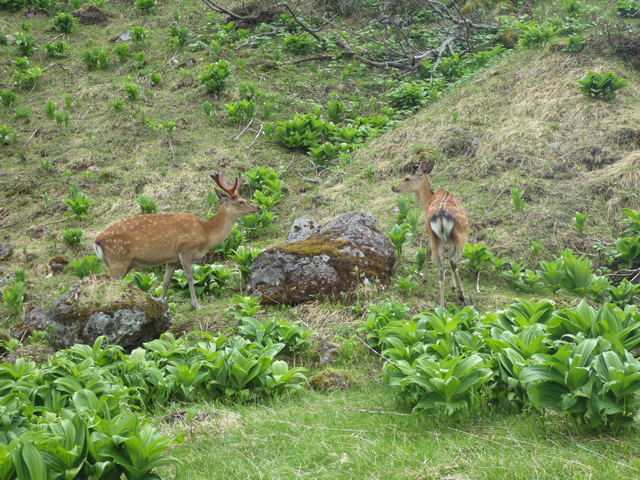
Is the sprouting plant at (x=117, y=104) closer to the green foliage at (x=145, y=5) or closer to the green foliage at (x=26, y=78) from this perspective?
the green foliage at (x=26, y=78)

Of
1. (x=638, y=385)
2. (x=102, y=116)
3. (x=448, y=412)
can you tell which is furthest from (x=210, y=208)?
(x=638, y=385)

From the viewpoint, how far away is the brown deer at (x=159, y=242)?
7609mm

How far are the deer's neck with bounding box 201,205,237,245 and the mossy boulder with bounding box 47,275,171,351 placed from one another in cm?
202

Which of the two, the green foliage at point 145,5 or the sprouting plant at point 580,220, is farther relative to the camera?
the green foliage at point 145,5

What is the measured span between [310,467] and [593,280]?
5363 millimetres

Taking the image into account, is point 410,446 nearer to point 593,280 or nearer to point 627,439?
point 627,439

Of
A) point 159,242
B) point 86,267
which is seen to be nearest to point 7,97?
point 86,267

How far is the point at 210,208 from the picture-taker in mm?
11078

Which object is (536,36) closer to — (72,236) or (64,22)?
(72,236)

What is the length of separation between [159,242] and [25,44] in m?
12.2

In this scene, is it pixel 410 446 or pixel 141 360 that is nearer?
pixel 410 446

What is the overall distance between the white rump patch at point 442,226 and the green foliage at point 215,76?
9.21m

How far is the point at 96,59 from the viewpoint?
51.7 feet

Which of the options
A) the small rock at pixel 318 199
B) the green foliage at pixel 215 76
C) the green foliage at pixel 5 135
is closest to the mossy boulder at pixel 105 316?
the small rock at pixel 318 199
